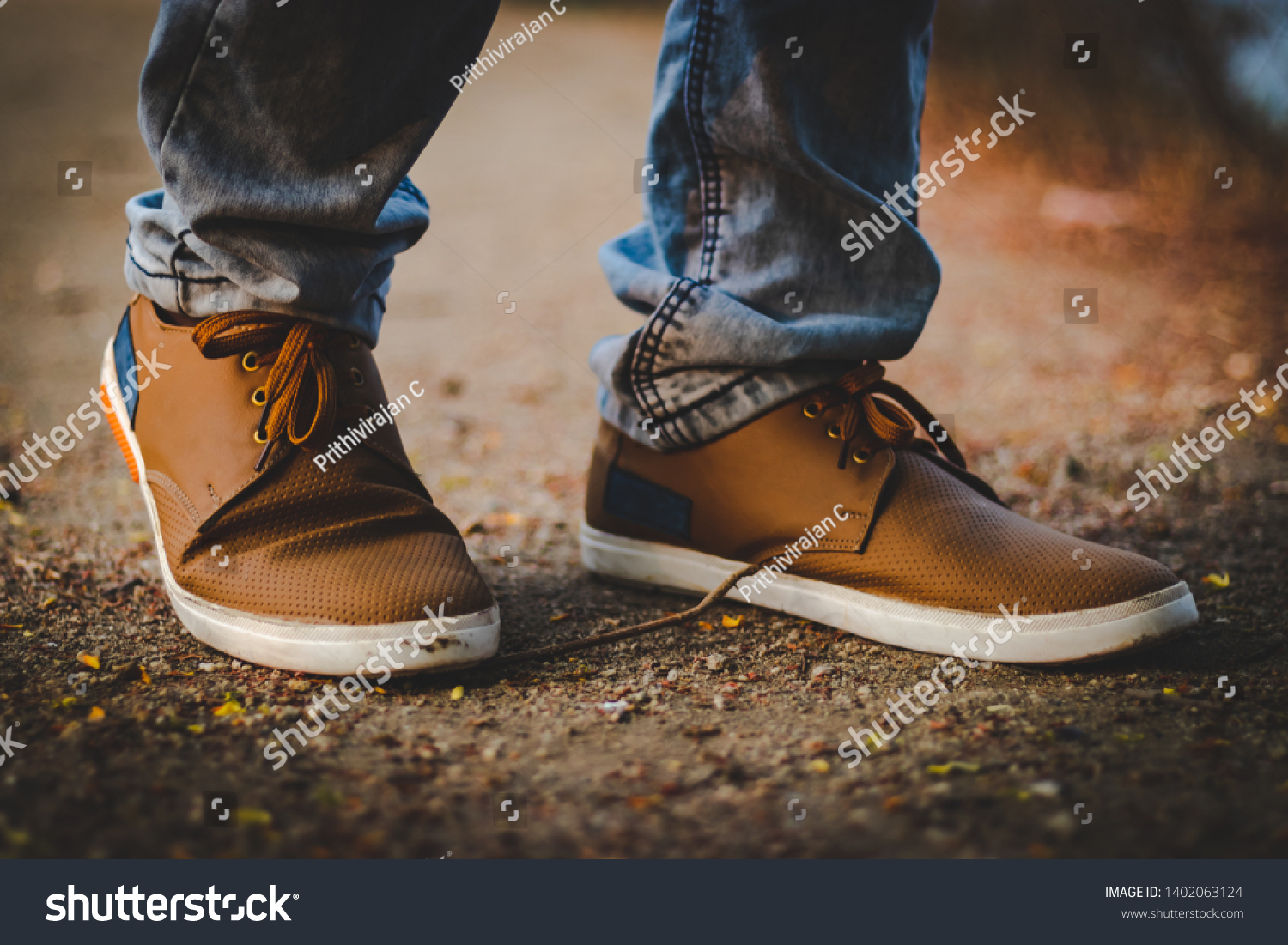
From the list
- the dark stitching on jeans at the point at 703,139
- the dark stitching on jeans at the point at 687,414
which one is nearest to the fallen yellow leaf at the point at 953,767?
the dark stitching on jeans at the point at 687,414

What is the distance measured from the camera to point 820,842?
83 cm

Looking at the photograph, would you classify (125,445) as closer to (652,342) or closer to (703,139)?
(652,342)

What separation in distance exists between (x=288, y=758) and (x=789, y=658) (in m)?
0.65

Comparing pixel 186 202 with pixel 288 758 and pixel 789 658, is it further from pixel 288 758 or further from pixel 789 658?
pixel 789 658

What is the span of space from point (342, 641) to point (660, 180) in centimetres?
81

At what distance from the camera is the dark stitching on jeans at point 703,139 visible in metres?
1.26

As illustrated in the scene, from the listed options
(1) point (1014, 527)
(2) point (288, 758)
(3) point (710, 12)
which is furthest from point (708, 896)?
(3) point (710, 12)

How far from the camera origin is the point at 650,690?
1.17 m

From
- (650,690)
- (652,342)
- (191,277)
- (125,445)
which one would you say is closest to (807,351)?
(652,342)

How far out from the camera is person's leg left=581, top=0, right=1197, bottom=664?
4.02 feet

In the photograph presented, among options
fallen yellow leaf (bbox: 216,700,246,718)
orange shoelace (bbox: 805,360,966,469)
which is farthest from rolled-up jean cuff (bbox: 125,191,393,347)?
orange shoelace (bbox: 805,360,966,469)

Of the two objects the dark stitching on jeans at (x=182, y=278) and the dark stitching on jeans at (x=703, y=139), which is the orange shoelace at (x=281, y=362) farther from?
the dark stitching on jeans at (x=703, y=139)

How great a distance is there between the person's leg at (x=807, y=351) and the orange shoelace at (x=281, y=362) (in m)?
0.41

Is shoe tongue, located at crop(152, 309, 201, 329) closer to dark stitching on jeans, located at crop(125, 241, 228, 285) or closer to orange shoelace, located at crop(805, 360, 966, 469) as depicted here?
dark stitching on jeans, located at crop(125, 241, 228, 285)
